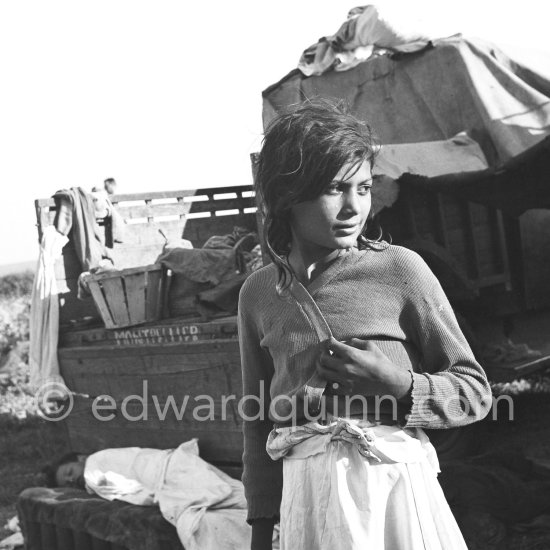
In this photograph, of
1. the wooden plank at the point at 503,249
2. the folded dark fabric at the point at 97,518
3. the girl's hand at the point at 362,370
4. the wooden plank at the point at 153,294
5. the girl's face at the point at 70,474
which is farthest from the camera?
the wooden plank at the point at 503,249

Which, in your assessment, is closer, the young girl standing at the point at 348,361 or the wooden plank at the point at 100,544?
the young girl standing at the point at 348,361

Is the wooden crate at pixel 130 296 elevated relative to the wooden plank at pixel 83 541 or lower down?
elevated

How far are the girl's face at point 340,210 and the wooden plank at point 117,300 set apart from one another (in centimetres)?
428

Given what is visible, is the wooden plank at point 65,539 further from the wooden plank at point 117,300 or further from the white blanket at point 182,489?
the wooden plank at point 117,300

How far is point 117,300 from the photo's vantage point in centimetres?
601

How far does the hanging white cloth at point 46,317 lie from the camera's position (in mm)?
6449

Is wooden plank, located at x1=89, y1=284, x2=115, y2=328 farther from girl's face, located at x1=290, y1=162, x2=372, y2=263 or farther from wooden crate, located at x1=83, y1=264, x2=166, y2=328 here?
girl's face, located at x1=290, y1=162, x2=372, y2=263

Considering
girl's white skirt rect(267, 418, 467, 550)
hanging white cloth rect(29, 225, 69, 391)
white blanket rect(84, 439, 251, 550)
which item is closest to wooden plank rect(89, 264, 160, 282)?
hanging white cloth rect(29, 225, 69, 391)

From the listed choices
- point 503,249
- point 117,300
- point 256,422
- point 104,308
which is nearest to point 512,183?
point 503,249

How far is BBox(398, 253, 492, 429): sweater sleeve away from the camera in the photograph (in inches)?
68.7

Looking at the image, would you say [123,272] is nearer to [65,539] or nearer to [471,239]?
[65,539]

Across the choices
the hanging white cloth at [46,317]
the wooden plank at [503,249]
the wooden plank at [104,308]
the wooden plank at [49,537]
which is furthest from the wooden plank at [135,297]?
the wooden plank at [503,249]

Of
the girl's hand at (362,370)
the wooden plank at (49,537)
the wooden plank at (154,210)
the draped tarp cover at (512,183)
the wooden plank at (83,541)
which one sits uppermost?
the girl's hand at (362,370)

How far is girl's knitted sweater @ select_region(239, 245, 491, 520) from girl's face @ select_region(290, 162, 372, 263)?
0.21 ft
